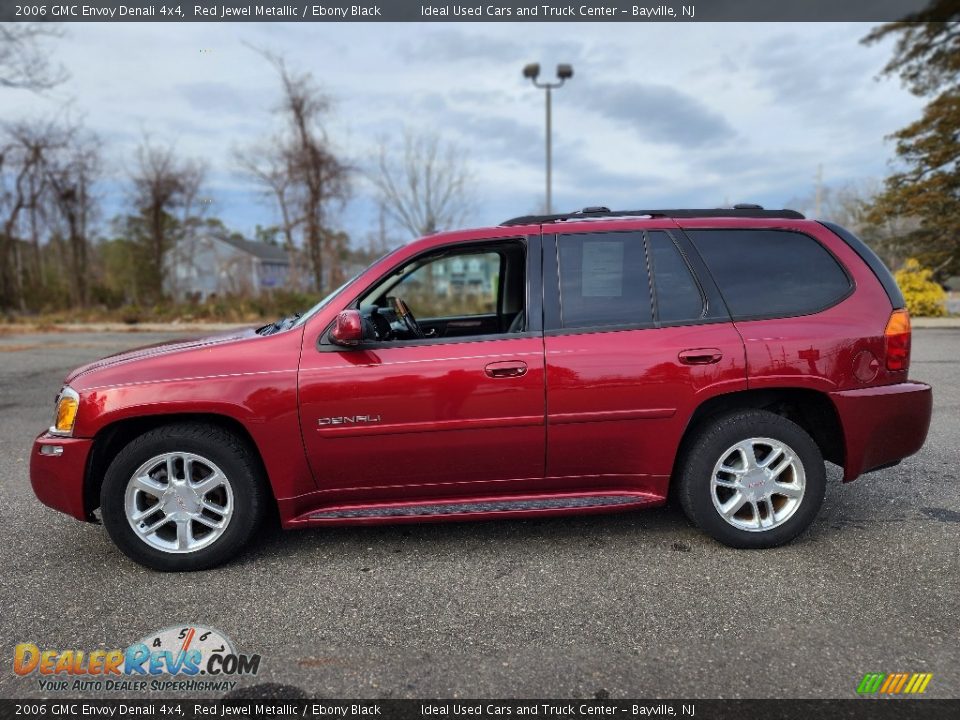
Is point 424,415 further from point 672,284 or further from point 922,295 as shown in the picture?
point 922,295

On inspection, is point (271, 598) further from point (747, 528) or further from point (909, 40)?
point (909, 40)

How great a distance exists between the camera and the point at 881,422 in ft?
10.7

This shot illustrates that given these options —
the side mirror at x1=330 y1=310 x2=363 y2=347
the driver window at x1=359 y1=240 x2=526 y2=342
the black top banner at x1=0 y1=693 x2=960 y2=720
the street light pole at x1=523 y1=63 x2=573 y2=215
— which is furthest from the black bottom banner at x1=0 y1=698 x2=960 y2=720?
the street light pole at x1=523 y1=63 x2=573 y2=215

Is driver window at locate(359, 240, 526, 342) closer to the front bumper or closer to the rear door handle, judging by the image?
the rear door handle

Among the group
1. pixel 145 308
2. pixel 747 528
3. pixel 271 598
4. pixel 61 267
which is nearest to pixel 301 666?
pixel 271 598

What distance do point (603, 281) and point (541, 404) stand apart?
0.77m

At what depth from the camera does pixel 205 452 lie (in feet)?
10.1

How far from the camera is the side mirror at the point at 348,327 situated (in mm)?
3000

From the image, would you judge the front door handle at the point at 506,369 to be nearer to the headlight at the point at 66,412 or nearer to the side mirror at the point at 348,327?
the side mirror at the point at 348,327

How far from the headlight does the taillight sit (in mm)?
4255

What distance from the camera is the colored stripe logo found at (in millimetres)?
2145

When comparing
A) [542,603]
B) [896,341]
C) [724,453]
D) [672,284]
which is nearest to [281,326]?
[542,603]

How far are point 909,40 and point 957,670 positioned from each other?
27140mm

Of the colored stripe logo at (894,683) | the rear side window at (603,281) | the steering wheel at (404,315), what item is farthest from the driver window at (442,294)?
the colored stripe logo at (894,683)
